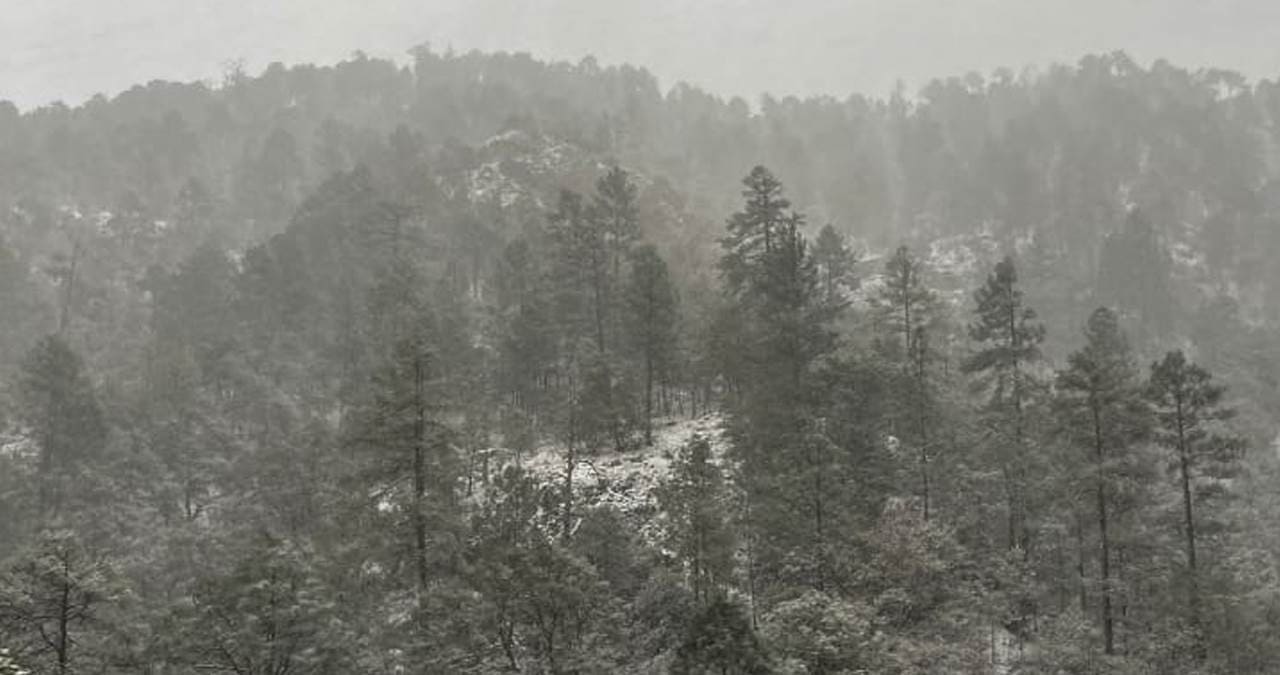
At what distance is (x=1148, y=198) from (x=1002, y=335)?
242 feet

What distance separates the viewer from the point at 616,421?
43.6m

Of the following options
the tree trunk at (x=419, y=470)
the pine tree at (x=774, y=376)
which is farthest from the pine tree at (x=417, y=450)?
the pine tree at (x=774, y=376)

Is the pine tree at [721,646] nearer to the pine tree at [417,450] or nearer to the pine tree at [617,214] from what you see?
the pine tree at [417,450]

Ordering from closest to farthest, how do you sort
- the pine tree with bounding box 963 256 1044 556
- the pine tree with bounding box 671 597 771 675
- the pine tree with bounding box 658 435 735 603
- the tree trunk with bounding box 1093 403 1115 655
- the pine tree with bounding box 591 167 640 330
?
the pine tree with bounding box 671 597 771 675
the pine tree with bounding box 658 435 735 603
the tree trunk with bounding box 1093 403 1115 655
the pine tree with bounding box 963 256 1044 556
the pine tree with bounding box 591 167 640 330

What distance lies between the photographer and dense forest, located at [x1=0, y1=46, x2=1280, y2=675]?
26484 millimetres

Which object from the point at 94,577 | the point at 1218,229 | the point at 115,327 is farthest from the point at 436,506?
the point at 1218,229

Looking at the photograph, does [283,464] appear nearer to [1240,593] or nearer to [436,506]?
[436,506]

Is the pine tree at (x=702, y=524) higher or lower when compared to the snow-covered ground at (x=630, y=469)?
lower

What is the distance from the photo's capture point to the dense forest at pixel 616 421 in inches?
1043

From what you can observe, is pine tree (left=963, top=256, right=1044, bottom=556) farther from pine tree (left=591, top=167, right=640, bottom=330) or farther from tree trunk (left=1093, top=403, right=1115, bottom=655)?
pine tree (left=591, top=167, right=640, bottom=330)

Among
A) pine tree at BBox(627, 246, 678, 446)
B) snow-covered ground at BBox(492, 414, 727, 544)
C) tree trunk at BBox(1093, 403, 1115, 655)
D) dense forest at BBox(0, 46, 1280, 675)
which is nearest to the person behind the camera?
dense forest at BBox(0, 46, 1280, 675)

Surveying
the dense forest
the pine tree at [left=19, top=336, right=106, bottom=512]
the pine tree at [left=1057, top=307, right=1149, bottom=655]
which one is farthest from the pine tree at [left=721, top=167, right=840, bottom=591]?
the pine tree at [left=19, top=336, right=106, bottom=512]

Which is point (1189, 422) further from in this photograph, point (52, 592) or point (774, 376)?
point (52, 592)

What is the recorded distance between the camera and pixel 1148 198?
10019 centimetres
